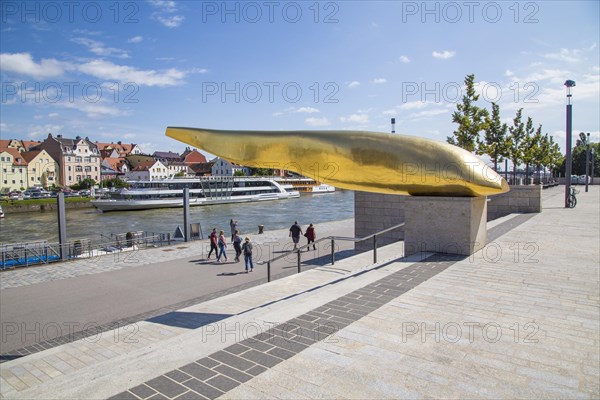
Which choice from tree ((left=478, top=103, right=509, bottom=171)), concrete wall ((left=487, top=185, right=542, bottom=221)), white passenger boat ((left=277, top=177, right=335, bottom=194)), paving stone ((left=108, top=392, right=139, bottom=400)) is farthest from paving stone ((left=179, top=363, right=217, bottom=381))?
white passenger boat ((left=277, top=177, right=335, bottom=194))

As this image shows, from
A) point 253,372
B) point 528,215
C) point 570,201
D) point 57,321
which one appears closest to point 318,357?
point 253,372

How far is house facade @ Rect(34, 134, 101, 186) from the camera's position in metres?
82.0

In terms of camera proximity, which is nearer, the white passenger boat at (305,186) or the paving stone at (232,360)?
the paving stone at (232,360)

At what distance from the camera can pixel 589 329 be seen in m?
4.84

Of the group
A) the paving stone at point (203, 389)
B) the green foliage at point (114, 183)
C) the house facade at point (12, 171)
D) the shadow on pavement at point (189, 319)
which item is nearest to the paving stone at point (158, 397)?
the paving stone at point (203, 389)

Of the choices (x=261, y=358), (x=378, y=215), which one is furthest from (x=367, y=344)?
(x=378, y=215)

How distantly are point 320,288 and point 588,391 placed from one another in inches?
161

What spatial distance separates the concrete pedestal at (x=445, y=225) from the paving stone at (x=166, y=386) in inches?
278

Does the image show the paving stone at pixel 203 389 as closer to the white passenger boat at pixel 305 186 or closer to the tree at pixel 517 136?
the tree at pixel 517 136

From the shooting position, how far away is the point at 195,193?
60781mm

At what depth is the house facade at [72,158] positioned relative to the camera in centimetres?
8200

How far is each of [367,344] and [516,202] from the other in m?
17.1

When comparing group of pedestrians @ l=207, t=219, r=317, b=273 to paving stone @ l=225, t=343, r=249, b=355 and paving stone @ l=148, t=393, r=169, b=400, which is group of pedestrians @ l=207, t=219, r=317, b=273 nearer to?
paving stone @ l=225, t=343, r=249, b=355

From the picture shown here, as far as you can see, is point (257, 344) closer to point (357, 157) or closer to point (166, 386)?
point (166, 386)
